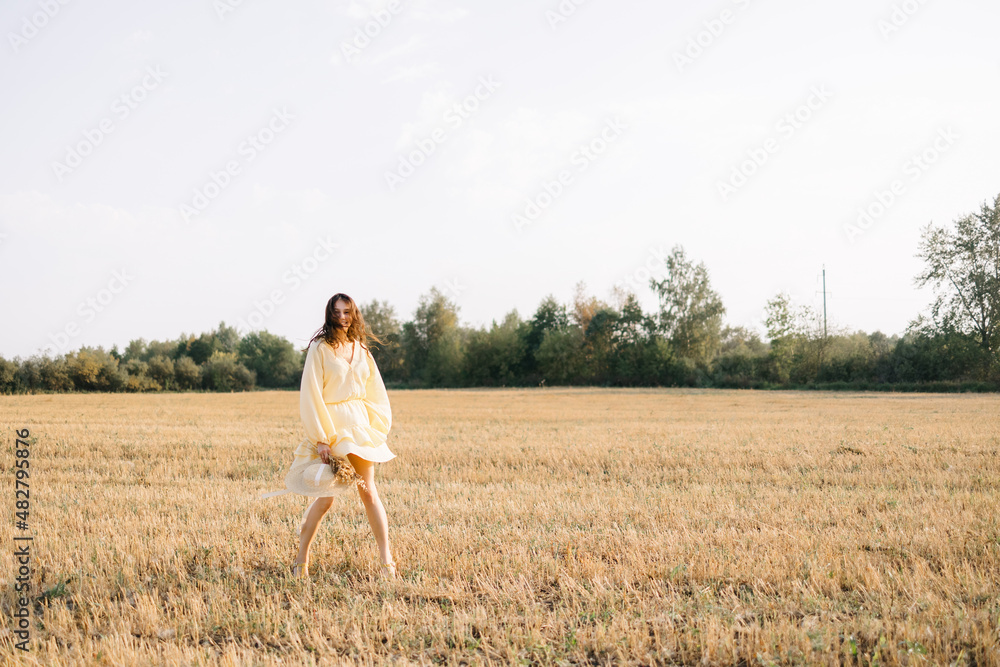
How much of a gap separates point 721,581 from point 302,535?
135 inches

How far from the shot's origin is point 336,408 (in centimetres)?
505

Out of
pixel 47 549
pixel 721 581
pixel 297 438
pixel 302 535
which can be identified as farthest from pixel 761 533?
pixel 297 438

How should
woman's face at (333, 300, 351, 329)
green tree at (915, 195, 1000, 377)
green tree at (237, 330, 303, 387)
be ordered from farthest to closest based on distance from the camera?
green tree at (237, 330, 303, 387), green tree at (915, 195, 1000, 377), woman's face at (333, 300, 351, 329)

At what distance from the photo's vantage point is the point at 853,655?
3621mm

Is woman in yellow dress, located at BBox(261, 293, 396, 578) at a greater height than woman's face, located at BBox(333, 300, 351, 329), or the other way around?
woman's face, located at BBox(333, 300, 351, 329)

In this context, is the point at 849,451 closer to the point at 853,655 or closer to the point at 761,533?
the point at 761,533

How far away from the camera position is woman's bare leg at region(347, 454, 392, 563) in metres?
5.00

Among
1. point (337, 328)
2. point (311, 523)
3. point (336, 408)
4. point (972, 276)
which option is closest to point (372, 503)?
point (311, 523)

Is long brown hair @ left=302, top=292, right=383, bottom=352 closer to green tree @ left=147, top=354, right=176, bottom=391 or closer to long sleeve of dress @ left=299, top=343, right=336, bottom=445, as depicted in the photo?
long sleeve of dress @ left=299, top=343, right=336, bottom=445

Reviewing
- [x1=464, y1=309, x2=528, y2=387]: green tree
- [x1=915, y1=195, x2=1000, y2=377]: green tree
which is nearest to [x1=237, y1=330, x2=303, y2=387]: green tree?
[x1=464, y1=309, x2=528, y2=387]: green tree

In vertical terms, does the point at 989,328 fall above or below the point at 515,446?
above

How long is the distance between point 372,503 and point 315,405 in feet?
3.04

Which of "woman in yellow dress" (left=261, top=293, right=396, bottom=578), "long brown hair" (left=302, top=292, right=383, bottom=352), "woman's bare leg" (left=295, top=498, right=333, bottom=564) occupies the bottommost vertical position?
"woman's bare leg" (left=295, top=498, right=333, bottom=564)

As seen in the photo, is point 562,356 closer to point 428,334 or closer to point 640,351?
point 640,351
